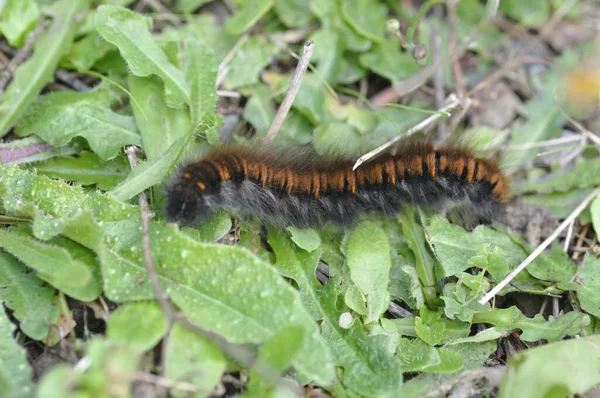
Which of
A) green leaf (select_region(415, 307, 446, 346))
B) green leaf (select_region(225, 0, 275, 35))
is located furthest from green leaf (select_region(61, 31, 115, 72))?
green leaf (select_region(415, 307, 446, 346))

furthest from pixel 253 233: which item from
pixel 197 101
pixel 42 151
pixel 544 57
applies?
pixel 544 57

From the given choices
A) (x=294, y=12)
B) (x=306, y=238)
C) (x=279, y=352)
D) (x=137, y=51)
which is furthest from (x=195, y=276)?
(x=294, y=12)

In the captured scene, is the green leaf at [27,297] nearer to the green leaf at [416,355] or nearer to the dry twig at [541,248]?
the green leaf at [416,355]

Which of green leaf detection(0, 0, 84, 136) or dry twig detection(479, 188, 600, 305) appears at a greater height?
green leaf detection(0, 0, 84, 136)

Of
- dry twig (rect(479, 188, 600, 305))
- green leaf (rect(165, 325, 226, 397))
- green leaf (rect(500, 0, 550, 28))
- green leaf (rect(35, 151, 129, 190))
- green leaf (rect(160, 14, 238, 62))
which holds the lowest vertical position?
dry twig (rect(479, 188, 600, 305))

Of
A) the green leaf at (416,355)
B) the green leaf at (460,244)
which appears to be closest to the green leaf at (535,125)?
the green leaf at (460,244)

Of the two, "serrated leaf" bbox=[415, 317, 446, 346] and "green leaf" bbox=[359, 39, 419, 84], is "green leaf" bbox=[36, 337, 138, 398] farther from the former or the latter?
"green leaf" bbox=[359, 39, 419, 84]

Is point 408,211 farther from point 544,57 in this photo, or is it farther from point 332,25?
point 544,57
